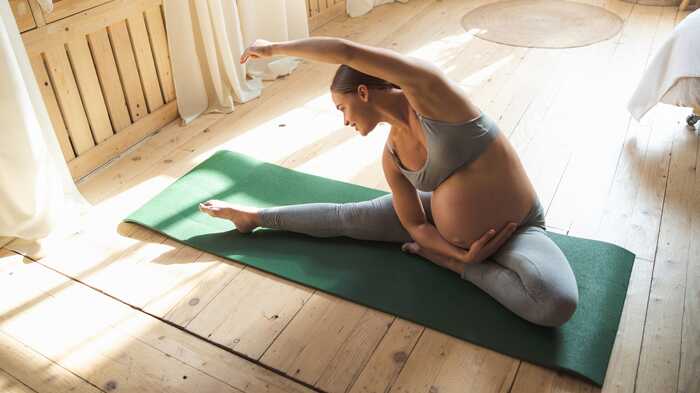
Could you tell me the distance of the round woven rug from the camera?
3.31m

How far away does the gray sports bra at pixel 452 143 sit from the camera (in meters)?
1.42

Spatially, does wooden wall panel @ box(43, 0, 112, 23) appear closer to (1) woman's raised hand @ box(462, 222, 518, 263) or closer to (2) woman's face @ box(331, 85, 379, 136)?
(2) woman's face @ box(331, 85, 379, 136)

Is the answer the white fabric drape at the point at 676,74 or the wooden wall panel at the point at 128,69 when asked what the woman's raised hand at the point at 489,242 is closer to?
the white fabric drape at the point at 676,74

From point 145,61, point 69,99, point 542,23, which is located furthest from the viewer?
point 542,23

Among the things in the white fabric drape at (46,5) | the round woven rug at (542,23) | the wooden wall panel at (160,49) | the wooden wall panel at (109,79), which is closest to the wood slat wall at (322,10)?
the round woven rug at (542,23)

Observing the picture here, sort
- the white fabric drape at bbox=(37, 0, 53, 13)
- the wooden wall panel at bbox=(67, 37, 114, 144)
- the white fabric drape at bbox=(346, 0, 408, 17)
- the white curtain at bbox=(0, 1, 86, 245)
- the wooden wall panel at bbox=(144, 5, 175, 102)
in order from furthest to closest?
1. the white fabric drape at bbox=(346, 0, 408, 17)
2. the wooden wall panel at bbox=(144, 5, 175, 102)
3. the wooden wall panel at bbox=(67, 37, 114, 144)
4. the white fabric drape at bbox=(37, 0, 53, 13)
5. the white curtain at bbox=(0, 1, 86, 245)

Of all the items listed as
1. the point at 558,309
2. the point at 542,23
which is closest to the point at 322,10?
the point at 542,23

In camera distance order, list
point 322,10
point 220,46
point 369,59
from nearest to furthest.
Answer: point 369,59 < point 220,46 < point 322,10

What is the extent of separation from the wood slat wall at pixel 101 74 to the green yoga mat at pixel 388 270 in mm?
Result: 453

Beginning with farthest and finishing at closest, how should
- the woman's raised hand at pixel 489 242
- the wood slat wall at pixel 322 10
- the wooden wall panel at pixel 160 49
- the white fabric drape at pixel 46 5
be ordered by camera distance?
the wood slat wall at pixel 322 10 → the wooden wall panel at pixel 160 49 → the white fabric drape at pixel 46 5 → the woman's raised hand at pixel 489 242

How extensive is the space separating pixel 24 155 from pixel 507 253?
149 cm

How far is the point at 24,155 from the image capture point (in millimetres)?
1848

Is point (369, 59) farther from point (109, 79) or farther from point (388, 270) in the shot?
point (109, 79)

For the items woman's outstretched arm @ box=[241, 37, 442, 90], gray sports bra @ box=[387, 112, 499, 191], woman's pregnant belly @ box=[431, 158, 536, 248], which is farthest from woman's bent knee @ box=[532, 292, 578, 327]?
woman's outstretched arm @ box=[241, 37, 442, 90]
